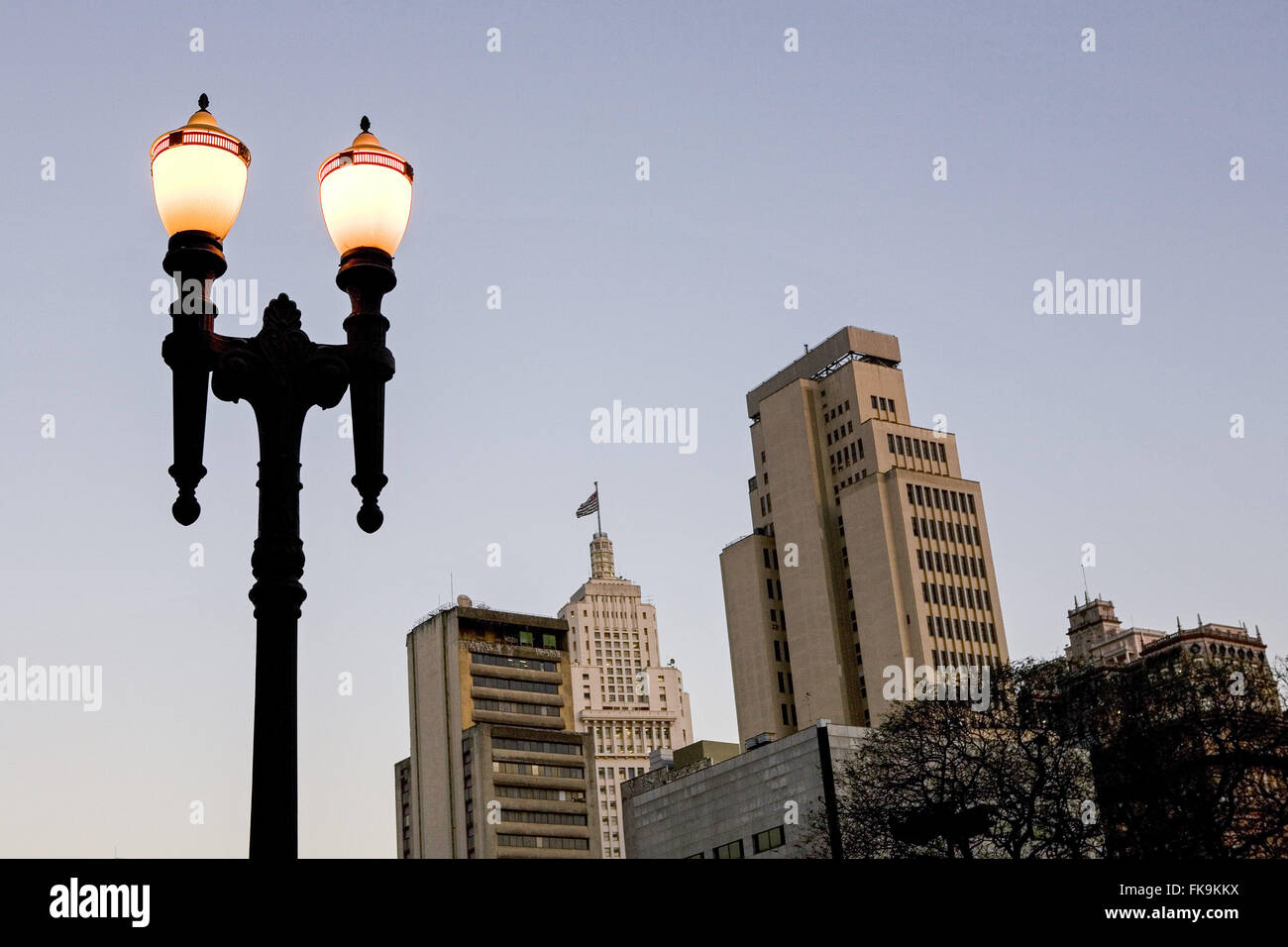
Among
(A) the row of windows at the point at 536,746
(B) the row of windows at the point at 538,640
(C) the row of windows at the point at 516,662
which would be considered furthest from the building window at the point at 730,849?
(B) the row of windows at the point at 538,640

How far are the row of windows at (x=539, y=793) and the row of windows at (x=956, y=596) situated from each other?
55.0 metres

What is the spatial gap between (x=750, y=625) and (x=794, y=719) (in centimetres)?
1107

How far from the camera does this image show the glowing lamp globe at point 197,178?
7438 mm

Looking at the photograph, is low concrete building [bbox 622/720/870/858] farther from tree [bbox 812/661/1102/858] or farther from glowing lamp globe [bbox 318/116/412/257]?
glowing lamp globe [bbox 318/116/412/257]

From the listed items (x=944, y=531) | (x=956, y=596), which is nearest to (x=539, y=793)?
(x=956, y=596)

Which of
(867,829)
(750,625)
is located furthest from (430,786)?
(867,829)

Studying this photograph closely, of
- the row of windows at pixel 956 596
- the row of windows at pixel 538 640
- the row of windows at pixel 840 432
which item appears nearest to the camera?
the row of windows at pixel 956 596

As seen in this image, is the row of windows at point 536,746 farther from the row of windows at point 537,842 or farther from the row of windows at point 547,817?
the row of windows at point 537,842

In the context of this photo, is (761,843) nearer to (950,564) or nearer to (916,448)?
(950,564)

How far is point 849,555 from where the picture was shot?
141 meters
